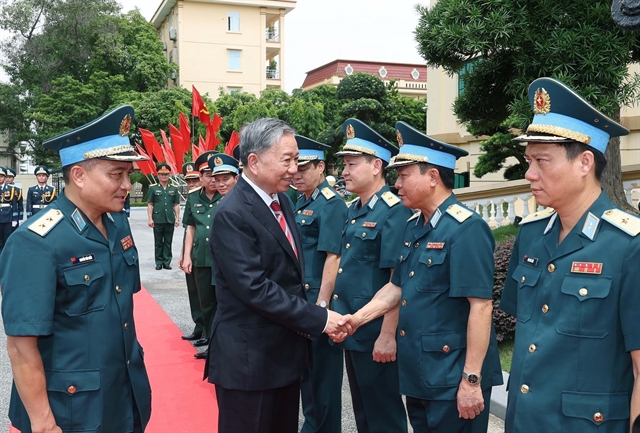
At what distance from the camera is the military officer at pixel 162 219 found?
38.5ft

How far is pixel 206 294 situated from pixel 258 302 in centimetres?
360

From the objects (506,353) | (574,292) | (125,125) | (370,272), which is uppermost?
(125,125)

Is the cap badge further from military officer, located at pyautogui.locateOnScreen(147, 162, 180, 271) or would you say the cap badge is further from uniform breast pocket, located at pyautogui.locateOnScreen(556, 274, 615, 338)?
military officer, located at pyautogui.locateOnScreen(147, 162, 180, 271)

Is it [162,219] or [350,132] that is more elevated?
[350,132]

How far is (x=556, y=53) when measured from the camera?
4.67 meters

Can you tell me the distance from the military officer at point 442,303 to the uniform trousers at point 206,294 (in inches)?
132

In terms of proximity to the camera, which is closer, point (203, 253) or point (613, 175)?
point (203, 253)

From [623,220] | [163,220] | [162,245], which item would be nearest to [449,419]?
[623,220]

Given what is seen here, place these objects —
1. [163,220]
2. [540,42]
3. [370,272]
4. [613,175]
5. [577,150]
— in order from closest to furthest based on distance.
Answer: [577,150] → [370,272] → [540,42] → [613,175] → [163,220]

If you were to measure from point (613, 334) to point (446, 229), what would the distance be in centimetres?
97

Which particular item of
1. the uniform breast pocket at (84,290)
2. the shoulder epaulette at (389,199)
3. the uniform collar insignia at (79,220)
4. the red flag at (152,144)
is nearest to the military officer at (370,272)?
the shoulder epaulette at (389,199)

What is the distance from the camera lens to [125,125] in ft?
8.36

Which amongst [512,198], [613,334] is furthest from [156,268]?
[613,334]

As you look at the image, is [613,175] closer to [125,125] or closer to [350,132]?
[350,132]
